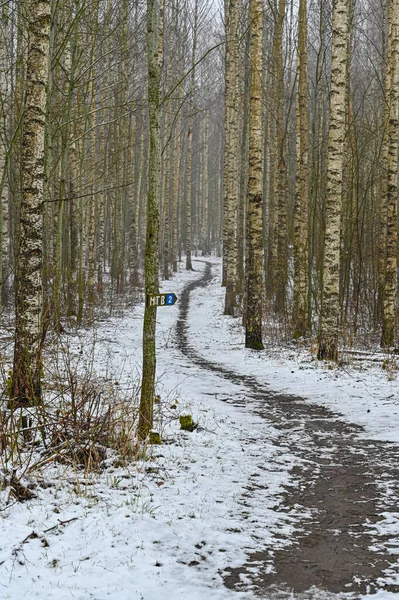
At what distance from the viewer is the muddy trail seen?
10.2ft

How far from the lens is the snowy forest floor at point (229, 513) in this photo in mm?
3084

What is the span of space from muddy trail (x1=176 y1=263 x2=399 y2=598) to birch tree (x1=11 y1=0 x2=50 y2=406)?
2.61 meters

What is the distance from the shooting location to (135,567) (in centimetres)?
322

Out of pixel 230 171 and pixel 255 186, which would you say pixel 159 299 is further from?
pixel 230 171

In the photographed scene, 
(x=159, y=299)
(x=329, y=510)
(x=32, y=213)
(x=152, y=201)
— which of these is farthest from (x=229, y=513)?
(x=32, y=213)

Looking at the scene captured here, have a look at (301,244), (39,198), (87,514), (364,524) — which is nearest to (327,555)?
(364,524)

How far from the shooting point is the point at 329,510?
4.10 m

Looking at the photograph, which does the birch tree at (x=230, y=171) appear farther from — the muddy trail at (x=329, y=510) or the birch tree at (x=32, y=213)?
the birch tree at (x=32, y=213)

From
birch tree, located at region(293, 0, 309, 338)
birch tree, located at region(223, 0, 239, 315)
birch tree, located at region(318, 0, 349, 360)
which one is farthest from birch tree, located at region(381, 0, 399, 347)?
birch tree, located at region(223, 0, 239, 315)

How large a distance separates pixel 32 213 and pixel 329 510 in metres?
3.98

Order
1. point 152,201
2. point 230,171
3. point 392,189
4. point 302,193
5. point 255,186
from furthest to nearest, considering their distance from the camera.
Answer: point 230,171 → point 302,193 → point 255,186 → point 392,189 → point 152,201

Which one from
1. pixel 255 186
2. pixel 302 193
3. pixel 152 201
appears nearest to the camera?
pixel 152 201

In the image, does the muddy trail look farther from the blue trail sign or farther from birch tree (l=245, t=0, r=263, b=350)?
birch tree (l=245, t=0, r=263, b=350)

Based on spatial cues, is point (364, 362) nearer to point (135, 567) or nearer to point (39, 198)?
point (39, 198)
